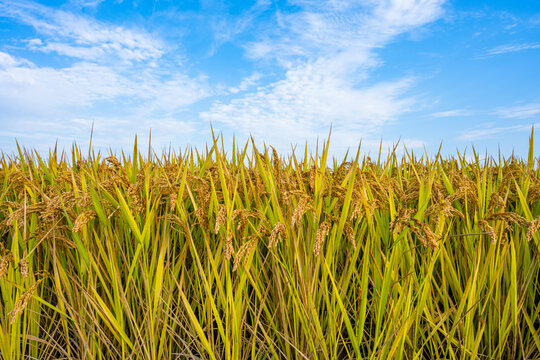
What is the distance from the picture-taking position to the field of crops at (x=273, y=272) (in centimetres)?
184

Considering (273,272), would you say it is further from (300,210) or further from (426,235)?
(426,235)

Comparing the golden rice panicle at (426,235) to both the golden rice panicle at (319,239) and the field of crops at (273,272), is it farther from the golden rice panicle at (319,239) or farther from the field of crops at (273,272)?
the golden rice panicle at (319,239)

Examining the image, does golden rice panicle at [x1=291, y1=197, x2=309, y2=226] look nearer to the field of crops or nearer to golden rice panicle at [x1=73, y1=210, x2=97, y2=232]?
the field of crops

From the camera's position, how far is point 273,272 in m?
1.93

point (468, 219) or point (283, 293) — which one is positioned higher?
point (468, 219)

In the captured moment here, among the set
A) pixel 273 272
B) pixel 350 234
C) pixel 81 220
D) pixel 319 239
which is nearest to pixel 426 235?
pixel 350 234

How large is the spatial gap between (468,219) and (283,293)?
1240mm

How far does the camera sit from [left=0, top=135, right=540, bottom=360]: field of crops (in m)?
1.84

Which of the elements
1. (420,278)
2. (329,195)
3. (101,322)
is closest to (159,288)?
(101,322)

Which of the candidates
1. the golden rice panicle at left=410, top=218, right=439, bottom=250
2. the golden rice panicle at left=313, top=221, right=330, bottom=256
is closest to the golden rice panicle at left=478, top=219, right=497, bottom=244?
the golden rice panicle at left=410, top=218, right=439, bottom=250

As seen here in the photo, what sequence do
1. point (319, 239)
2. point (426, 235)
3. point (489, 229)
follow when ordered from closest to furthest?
point (319, 239), point (426, 235), point (489, 229)

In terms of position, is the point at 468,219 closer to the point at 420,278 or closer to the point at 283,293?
the point at 420,278

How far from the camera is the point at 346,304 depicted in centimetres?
206

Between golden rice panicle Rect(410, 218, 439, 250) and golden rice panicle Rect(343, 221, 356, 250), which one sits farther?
golden rice panicle Rect(343, 221, 356, 250)
